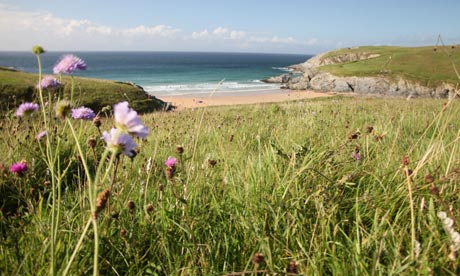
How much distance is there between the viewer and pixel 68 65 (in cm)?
163

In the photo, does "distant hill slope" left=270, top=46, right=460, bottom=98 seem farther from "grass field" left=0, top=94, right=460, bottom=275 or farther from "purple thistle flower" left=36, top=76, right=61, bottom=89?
"purple thistle flower" left=36, top=76, right=61, bottom=89

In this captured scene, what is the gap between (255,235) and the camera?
152 cm

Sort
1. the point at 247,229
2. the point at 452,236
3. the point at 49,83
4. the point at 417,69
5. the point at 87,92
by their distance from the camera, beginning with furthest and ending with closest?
the point at 417,69, the point at 87,92, the point at 49,83, the point at 247,229, the point at 452,236

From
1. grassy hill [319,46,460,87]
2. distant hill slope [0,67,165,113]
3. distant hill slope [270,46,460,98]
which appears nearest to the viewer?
distant hill slope [0,67,165,113]

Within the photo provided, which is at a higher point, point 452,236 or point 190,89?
point 452,236

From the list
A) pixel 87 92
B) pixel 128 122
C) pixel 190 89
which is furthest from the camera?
pixel 190 89

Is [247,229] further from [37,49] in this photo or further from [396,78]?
[396,78]

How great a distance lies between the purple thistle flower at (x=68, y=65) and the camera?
1598mm

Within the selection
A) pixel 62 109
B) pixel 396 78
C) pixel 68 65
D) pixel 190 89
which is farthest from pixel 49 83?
pixel 190 89

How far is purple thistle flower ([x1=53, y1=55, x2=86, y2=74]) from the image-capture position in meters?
1.60

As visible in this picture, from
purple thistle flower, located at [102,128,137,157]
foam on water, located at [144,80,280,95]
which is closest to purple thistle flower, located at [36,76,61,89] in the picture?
purple thistle flower, located at [102,128,137,157]

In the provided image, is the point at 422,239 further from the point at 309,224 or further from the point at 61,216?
the point at 61,216

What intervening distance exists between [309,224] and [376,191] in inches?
18.3

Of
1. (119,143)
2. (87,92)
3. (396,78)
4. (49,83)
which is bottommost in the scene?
(87,92)
